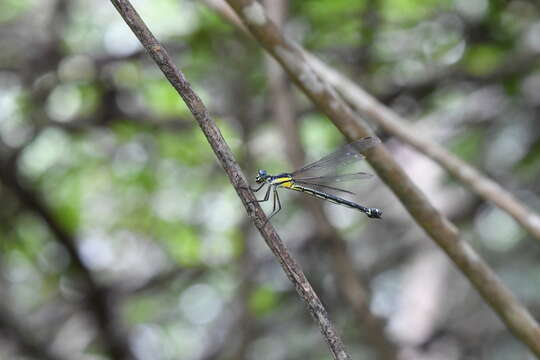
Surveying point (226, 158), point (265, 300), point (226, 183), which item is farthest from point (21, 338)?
point (226, 158)

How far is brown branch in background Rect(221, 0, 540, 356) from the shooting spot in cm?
181

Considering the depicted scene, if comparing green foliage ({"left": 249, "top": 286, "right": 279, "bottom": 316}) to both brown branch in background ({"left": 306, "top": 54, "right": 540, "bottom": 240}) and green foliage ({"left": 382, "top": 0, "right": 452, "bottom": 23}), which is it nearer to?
green foliage ({"left": 382, "top": 0, "right": 452, "bottom": 23})

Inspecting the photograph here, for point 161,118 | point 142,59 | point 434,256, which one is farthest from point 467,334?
point 142,59

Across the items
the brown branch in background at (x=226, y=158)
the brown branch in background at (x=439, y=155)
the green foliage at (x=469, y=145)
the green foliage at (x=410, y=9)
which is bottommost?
the brown branch in background at (x=226, y=158)

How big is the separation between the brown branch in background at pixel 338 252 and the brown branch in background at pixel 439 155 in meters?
0.79

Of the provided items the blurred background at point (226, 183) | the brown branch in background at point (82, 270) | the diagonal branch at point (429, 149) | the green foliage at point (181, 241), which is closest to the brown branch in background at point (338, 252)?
the blurred background at point (226, 183)

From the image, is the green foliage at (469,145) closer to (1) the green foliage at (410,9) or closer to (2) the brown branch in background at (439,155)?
(1) the green foliage at (410,9)

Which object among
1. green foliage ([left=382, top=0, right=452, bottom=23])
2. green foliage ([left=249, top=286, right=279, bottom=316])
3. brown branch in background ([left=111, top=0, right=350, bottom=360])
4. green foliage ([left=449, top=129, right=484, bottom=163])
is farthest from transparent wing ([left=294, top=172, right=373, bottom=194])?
green foliage ([left=449, top=129, right=484, bottom=163])

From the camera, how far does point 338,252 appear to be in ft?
11.0

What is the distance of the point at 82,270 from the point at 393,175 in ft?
7.42

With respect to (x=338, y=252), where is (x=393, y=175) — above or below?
below

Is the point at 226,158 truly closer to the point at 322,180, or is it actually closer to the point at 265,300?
the point at 322,180

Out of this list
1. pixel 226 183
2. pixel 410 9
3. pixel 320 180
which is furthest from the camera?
pixel 226 183

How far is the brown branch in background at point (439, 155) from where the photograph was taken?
2.35m
